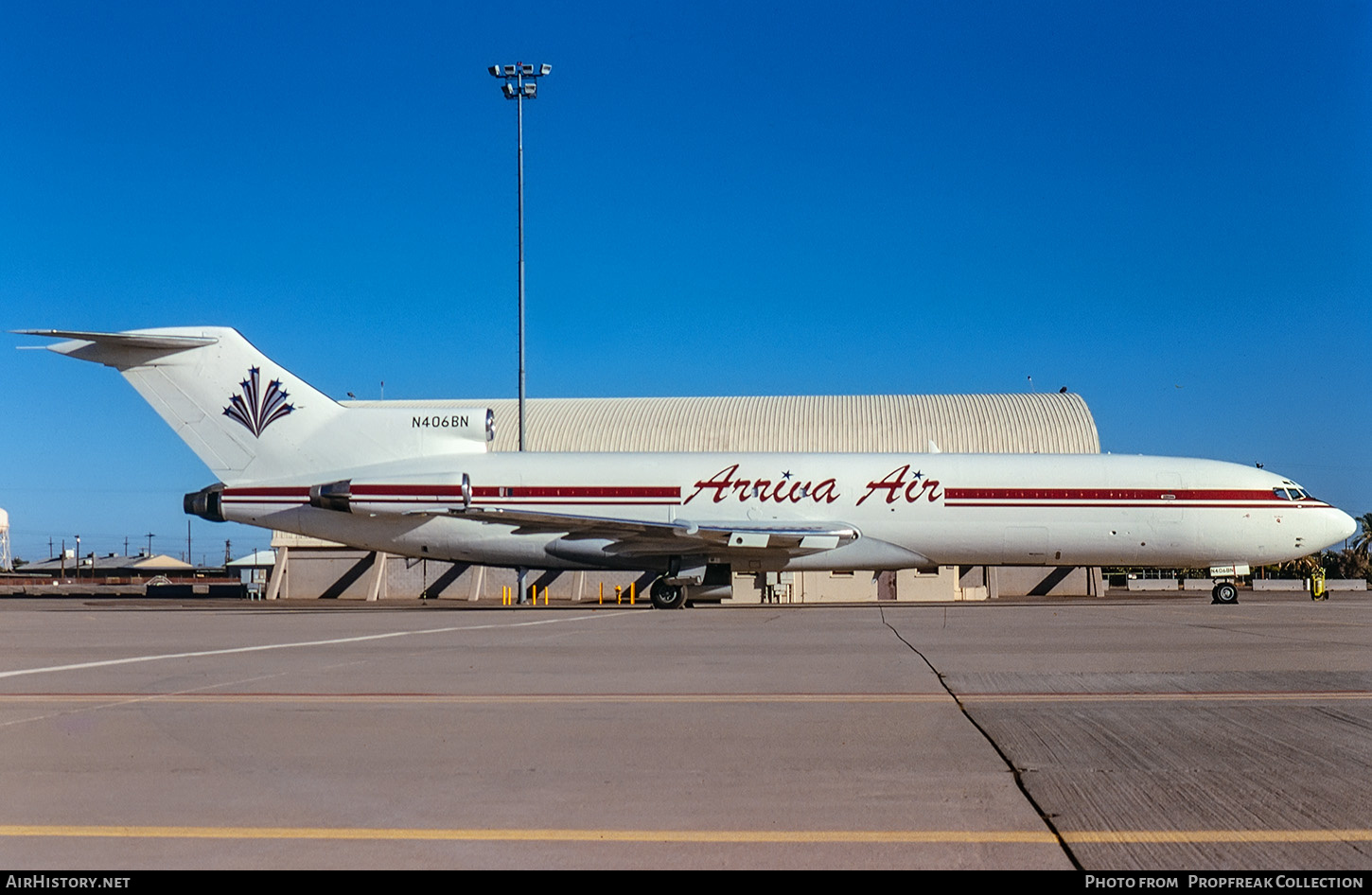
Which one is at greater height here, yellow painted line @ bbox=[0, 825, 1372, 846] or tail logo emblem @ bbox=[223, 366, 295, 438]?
tail logo emblem @ bbox=[223, 366, 295, 438]

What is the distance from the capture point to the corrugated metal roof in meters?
43.3

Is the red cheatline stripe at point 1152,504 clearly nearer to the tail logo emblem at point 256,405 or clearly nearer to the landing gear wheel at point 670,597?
the landing gear wheel at point 670,597

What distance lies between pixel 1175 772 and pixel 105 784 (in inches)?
214

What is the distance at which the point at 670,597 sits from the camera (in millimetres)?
28562

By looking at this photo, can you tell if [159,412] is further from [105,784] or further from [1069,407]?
[1069,407]

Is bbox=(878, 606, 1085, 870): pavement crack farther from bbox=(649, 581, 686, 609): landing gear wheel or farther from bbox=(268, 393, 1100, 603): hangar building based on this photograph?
bbox=(268, 393, 1100, 603): hangar building

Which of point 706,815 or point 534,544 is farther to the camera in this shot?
point 534,544

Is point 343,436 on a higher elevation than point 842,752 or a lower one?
higher

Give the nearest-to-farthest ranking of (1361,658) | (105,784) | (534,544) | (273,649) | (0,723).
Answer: (105,784)
(0,723)
(1361,658)
(273,649)
(534,544)

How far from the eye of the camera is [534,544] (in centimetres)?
2888

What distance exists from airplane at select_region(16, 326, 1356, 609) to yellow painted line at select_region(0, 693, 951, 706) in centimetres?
1924

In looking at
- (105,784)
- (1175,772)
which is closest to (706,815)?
(1175,772)

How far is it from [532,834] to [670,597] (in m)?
24.0

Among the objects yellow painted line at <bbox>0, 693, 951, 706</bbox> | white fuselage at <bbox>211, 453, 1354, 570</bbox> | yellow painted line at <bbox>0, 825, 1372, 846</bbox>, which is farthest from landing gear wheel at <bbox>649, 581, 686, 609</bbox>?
yellow painted line at <bbox>0, 825, 1372, 846</bbox>
